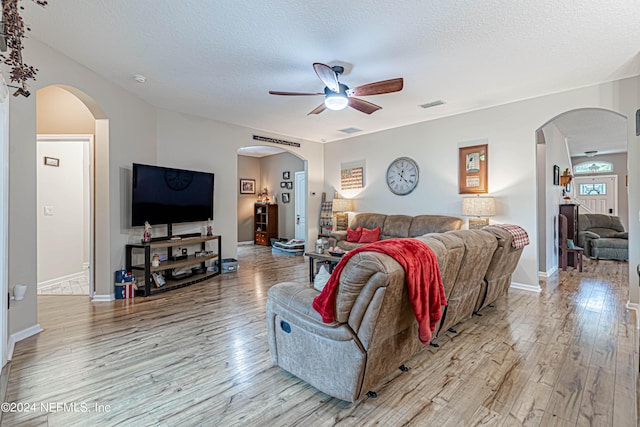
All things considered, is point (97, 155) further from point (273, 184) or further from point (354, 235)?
point (273, 184)

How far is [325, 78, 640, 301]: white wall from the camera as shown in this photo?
395 cm

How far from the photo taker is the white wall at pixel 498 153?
156 inches

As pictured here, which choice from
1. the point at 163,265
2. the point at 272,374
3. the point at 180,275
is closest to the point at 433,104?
the point at 272,374

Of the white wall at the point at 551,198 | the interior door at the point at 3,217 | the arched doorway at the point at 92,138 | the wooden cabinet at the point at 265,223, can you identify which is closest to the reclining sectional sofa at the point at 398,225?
the white wall at the point at 551,198

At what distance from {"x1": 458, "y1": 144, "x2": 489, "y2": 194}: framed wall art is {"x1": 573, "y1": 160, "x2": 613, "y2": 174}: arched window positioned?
290 inches

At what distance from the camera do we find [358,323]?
177cm

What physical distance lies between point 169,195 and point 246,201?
495 cm

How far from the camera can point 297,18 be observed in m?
2.55

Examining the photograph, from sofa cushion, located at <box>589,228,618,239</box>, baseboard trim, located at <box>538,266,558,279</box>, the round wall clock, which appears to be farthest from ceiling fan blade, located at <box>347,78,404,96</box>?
sofa cushion, located at <box>589,228,618,239</box>

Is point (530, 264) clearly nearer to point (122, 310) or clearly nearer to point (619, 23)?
point (619, 23)

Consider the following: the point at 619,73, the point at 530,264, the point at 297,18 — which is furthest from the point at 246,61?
the point at 530,264

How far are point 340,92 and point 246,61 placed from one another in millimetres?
1056

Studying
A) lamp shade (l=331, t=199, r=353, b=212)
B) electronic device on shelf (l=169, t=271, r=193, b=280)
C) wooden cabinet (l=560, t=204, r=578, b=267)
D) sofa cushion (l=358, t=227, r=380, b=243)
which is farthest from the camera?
lamp shade (l=331, t=199, r=353, b=212)

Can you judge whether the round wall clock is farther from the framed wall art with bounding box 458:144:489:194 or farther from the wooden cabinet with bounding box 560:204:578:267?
the wooden cabinet with bounding box 560:204:578:267
